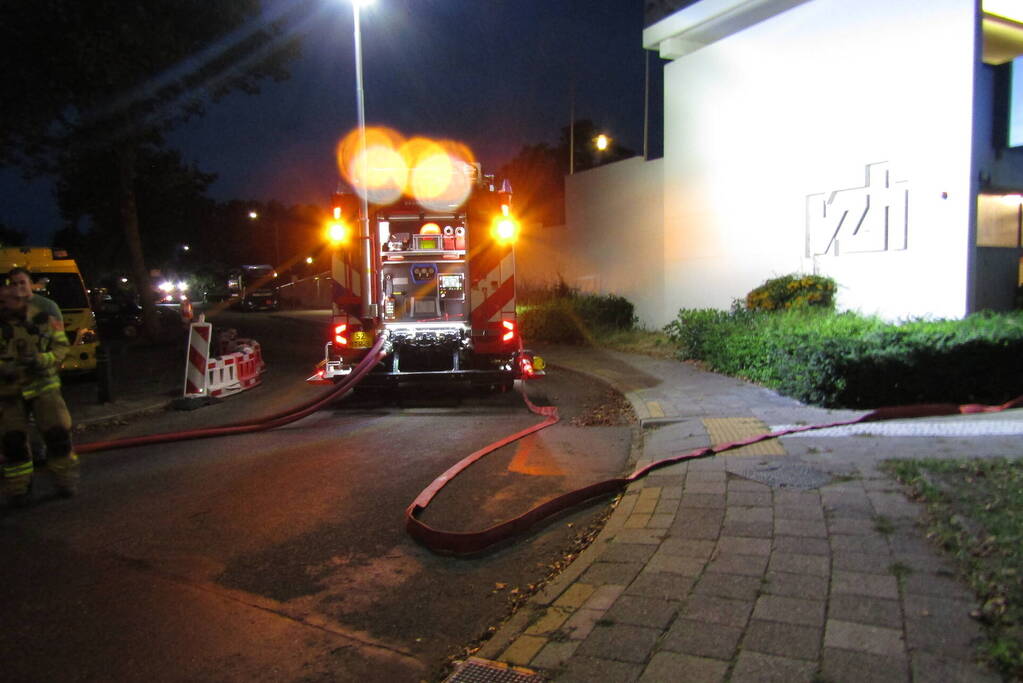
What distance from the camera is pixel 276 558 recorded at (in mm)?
4652

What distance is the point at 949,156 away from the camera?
11773mm

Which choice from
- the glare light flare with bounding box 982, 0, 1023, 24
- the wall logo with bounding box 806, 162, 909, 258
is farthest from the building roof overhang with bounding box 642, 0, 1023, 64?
the wall logo with bounding box 806, 162, 909, 258

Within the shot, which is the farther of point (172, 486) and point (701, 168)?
point (701, 168)

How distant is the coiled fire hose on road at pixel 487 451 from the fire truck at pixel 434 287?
51 centimetres

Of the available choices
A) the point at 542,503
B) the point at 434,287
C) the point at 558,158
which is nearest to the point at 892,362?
the point at 542,503

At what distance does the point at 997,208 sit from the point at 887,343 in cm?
621

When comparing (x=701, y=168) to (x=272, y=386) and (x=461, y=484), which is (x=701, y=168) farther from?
(x=461, y=484)

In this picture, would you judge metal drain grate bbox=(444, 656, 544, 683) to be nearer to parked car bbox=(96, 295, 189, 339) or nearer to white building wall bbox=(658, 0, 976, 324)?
white building wall bbox=(658, 0, 976, 324)

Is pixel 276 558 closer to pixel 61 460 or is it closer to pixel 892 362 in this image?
pixel 61 460

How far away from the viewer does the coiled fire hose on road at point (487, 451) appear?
4754mm

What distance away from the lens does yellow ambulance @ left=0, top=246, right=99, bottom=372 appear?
12952mm

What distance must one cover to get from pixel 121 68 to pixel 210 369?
1165 cm

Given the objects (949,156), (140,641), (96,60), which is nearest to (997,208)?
(949,156)

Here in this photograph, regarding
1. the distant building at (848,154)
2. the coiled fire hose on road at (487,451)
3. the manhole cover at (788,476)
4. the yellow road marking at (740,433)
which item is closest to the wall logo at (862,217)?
the distant building at (848,154)
